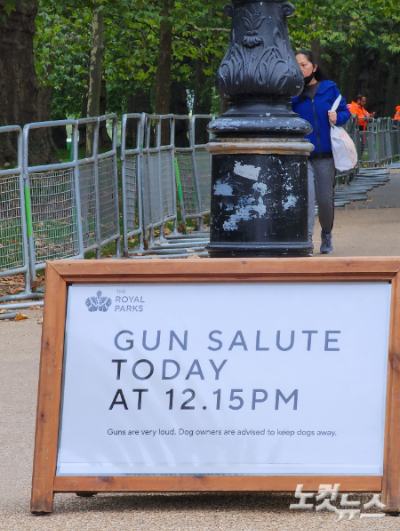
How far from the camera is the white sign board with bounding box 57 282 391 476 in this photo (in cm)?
342

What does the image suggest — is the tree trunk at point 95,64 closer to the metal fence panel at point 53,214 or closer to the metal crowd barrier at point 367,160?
the metal crowd barrier at point 367,160

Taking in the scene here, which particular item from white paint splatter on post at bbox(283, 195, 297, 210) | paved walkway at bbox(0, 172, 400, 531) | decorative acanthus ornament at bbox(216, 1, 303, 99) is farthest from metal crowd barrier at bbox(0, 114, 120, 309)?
white paint splatter on post at bbox(283, 195, 297, 210)

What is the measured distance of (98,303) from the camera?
355cm

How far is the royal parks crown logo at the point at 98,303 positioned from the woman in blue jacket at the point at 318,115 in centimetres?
544

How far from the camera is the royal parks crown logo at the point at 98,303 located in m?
3.55

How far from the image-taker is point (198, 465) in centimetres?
341

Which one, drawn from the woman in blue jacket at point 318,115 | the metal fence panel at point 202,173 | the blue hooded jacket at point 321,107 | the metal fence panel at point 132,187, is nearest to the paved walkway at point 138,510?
Result: the woman in blue jacket at point 318,115

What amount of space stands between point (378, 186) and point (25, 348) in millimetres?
15432

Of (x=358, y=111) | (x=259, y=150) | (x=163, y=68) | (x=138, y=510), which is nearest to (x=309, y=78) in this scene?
(x=259, y=150)

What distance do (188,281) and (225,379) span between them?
38 centimetres

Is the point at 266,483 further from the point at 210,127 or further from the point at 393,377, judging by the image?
the point at 210,127

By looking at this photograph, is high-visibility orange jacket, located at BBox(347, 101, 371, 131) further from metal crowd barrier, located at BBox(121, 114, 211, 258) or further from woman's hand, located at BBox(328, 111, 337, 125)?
woman's hand, located at BBox(328, 111, 337, 125)

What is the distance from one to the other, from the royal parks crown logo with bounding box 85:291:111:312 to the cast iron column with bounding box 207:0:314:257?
1.07 meters

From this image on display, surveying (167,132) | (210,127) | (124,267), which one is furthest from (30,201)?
(167,132)
